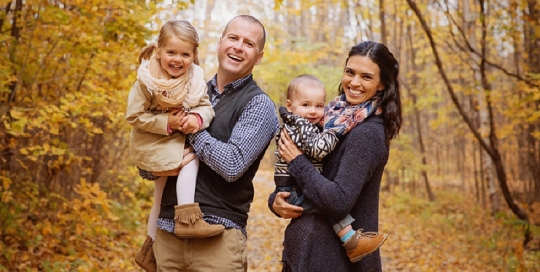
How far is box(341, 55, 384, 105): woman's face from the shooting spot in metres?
2.62

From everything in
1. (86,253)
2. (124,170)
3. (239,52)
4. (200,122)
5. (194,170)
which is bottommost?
(86,253)

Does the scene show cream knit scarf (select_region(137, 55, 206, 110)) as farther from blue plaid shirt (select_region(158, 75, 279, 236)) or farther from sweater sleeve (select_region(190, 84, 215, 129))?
blue plaid shirt (select_region(158, 75, 279, 236))

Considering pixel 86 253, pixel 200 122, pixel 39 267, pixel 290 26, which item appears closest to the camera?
pixel 200 122

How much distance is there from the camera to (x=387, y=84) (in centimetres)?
265

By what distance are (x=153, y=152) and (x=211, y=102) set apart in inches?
17.1

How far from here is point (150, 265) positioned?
9.63ft

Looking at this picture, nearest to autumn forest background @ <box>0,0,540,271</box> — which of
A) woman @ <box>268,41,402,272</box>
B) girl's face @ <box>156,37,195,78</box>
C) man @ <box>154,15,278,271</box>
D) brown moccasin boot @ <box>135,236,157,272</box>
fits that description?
brown moccasin boot @ <box>135,236,157,272</box>

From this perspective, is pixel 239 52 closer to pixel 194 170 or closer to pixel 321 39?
pixel 194 170

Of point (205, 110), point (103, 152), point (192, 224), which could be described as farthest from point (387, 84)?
point (103, 152)

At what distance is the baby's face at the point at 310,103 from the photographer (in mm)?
2758

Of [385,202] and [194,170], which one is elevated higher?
[194,170]

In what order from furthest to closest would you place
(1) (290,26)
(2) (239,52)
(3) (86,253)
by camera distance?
(1) (290,26) → (3) (86,253) → (2) (239,52)

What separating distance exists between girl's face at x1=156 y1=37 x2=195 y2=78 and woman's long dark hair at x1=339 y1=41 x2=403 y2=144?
0.81 metres

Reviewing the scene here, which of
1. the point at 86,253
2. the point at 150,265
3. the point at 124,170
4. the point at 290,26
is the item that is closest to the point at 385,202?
the point at 124,170
